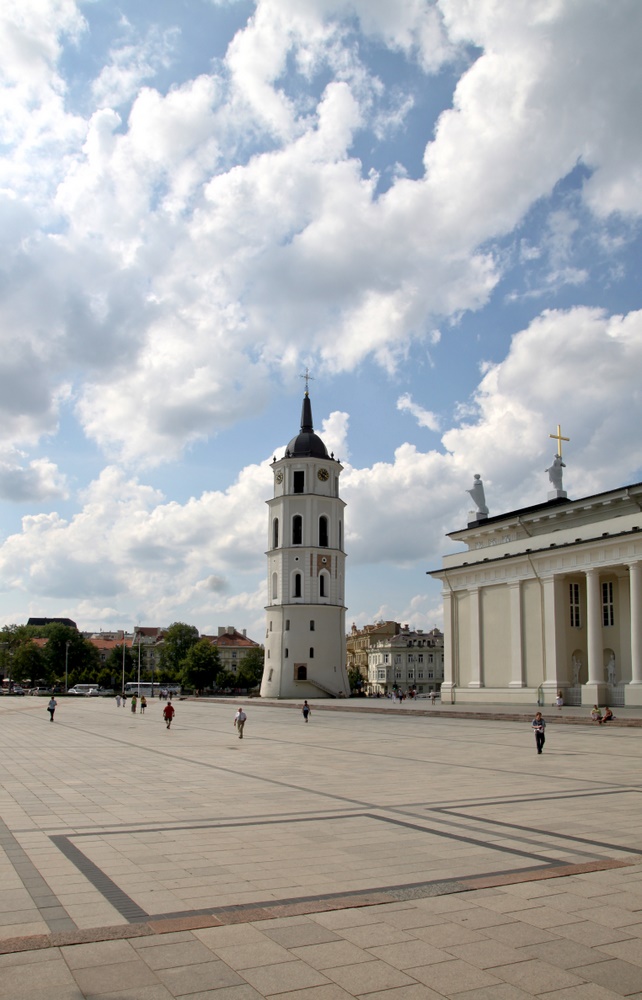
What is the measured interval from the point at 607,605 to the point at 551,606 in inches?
128

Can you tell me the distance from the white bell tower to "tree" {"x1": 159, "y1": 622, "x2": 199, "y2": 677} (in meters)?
74.6

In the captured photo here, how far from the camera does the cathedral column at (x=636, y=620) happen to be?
144ft

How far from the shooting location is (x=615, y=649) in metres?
48.6

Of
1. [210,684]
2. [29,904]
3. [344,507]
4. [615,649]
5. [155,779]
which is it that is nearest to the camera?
[29,904]

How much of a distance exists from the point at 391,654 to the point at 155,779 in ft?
503

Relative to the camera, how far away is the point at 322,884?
9391 mm

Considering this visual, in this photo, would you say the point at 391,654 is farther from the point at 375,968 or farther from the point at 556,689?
the point at 375,968

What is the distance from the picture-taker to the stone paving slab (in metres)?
6.61

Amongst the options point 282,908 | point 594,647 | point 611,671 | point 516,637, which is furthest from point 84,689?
point 282,908

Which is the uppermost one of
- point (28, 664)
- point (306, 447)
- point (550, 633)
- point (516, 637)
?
point (306, 447)

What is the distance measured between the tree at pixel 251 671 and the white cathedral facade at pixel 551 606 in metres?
90.4

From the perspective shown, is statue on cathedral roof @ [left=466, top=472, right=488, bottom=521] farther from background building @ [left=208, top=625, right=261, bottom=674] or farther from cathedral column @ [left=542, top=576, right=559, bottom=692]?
background building @ [left=208, top=625, right=261, bottom=674]

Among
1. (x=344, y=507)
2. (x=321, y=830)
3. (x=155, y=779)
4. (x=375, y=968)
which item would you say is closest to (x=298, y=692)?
(x=344, y=507)

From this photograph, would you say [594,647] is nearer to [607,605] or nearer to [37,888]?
[607,605]
